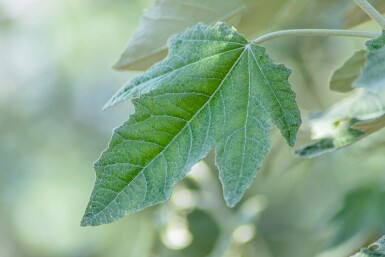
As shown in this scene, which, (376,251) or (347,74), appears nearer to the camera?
(376,251)

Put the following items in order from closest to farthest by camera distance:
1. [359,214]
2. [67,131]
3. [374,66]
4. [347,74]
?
[374,66] < [347,74] < [359,214] < [67,131]

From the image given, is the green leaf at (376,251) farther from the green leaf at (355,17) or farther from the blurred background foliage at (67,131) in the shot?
the blurred background foliage at (67,131)

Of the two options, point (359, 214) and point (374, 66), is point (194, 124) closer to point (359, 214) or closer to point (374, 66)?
point (374, 66)

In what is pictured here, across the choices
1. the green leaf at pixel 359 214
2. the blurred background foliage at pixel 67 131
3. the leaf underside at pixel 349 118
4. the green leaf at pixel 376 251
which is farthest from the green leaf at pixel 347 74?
the blurred background foliage at pixel 67 131

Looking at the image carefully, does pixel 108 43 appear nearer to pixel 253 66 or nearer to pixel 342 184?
pixel 342 184

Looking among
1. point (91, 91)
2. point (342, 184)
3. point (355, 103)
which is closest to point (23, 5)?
point (91, 91)

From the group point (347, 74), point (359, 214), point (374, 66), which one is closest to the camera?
point (374, 66)

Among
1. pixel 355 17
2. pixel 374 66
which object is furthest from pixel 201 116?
pixel 355 17
